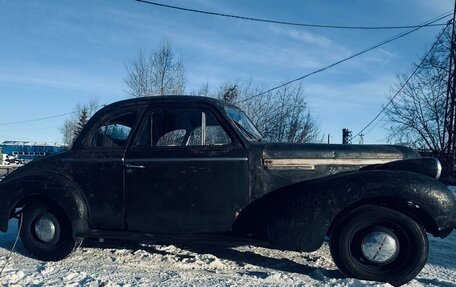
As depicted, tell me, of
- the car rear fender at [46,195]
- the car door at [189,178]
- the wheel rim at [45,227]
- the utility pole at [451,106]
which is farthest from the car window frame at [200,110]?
the utility pole at [451,106]

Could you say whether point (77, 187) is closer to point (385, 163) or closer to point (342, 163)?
point (342, 163)

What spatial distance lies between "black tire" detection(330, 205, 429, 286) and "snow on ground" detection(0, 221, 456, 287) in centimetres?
18

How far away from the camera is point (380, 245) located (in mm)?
4297

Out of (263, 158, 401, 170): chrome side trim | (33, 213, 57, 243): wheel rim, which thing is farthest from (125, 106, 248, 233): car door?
(33, 213, 57, 243): wheel rim

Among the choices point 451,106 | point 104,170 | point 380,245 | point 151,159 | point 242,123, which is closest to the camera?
point 380,245

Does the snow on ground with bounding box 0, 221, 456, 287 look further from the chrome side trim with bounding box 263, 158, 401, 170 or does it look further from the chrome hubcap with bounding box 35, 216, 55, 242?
the chrome side trim with bounding box 263, 158, 401, 170

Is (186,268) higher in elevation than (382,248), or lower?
lower

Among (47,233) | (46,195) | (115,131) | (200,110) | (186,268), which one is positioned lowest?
(186,268)

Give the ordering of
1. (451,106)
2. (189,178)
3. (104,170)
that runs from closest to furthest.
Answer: (189,178), (104,170), (451,106)

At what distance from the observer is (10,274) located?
178 inches

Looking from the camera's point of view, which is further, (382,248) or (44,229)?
(44,229)

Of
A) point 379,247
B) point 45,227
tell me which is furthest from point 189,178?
point 379,247

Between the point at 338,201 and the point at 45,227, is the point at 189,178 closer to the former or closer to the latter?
the point at 338,201

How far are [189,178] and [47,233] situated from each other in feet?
6.16
